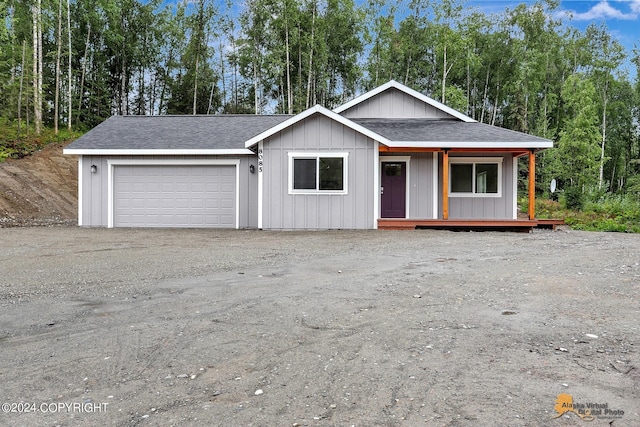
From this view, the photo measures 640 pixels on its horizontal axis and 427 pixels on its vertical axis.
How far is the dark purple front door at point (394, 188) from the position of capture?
43.7 feet

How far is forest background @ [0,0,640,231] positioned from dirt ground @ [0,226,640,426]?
21294 mm

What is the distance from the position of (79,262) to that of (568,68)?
33.5 metres

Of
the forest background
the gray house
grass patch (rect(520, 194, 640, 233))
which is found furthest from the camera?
the forest background

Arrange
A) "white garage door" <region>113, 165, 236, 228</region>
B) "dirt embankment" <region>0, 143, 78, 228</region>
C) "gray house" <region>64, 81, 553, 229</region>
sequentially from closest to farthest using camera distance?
1. "gray house" <region>64, 81, 553, 229</region>
2. "white garage door" <region>113, 165, 236, 228</region>
3. "dirt embankment" <region>0, 143, 78, 228</region>

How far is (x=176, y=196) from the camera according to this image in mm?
13188

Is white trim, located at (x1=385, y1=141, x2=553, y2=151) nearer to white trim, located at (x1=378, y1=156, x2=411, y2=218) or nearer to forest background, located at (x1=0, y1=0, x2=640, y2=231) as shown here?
white trim, located at (x1=378, y1=156, x2=411, y2=218)

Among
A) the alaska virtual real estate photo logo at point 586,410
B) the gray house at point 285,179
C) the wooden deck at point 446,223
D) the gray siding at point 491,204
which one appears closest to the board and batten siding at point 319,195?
the gray house at point 285,179

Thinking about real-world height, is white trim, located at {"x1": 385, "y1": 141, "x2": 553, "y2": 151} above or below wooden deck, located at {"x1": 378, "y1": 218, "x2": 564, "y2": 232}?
above

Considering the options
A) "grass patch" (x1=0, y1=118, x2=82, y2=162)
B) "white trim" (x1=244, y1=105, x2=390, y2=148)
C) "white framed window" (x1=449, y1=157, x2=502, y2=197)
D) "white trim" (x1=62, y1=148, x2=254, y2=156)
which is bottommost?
"white framed window" (x1=449, y1=157, x2=502, y2=197)

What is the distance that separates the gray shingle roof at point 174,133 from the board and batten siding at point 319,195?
1715mm

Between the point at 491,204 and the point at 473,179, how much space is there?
0.93 meters

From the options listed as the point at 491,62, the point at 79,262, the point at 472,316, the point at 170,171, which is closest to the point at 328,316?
the point at 472,316

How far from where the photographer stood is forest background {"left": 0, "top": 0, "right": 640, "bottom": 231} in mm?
25688

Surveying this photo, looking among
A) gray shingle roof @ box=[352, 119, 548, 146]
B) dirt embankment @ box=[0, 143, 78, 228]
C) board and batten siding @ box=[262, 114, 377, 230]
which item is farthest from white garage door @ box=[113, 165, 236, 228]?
gray shingle roof @ box=[352, 119, 548, 146]
